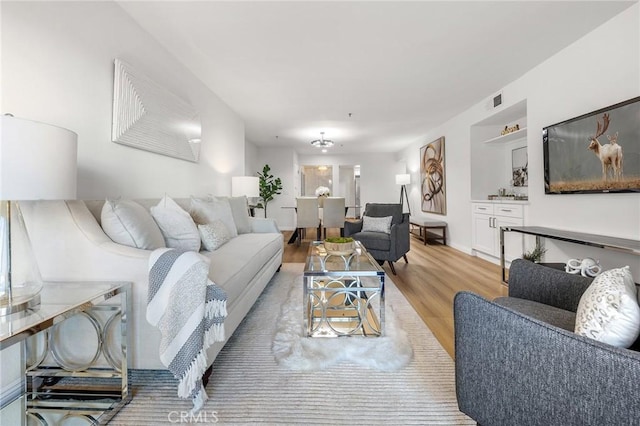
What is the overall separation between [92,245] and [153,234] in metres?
0.35

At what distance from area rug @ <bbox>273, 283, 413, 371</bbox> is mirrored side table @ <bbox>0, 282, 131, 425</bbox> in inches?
33.1

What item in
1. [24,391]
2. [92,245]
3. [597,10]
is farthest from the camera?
[597,10]

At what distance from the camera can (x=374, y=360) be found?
1582mm

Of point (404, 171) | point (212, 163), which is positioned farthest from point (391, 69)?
point (404, 171)

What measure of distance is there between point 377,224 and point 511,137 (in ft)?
7.65

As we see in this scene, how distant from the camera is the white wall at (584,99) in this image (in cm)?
213

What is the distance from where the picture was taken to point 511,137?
389 cm

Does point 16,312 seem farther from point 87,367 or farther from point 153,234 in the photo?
point 153,234

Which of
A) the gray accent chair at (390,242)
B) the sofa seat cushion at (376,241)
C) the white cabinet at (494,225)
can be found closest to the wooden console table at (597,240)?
the white cabinet at (494,225)

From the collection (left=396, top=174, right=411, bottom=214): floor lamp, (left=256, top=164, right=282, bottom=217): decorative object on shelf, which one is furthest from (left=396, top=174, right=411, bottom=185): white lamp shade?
(left=256, top=164, right=282, bottom=217): decorative object on shelf

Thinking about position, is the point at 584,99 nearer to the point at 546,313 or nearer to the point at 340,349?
the point at 546,313

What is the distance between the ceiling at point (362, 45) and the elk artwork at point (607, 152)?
89cm

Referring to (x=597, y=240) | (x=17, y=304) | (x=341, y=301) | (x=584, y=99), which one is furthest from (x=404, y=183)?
(x=17, y=304)

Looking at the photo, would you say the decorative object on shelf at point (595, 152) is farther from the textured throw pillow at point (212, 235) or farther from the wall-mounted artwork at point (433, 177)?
the textured throw pillow at point (212, 235)
